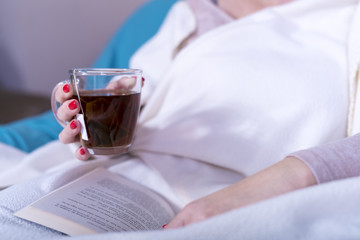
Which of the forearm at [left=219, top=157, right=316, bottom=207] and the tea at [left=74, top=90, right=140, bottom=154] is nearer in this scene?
the forearm at [left=219, top=157, right=316, bottom=207]

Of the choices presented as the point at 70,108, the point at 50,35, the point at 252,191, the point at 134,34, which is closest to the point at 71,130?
the point at 70,108

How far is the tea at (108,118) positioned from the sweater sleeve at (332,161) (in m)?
0.28

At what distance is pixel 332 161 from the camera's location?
52cm

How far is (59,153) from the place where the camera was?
1018 millimetres

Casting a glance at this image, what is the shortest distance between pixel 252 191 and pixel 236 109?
395 millimetres

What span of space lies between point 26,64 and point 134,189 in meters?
1.76

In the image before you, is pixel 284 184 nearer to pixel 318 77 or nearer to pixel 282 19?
pixel 318 77

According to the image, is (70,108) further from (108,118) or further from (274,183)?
(274,183)

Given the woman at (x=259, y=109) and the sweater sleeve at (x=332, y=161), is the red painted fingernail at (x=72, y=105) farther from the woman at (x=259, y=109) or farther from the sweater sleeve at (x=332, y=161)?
the sweater sleeve at (x=332, y=161)

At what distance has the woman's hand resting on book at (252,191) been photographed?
481 millimetres

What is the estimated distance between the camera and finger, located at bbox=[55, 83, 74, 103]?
A: 66cm


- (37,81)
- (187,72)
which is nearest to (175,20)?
(187,72)

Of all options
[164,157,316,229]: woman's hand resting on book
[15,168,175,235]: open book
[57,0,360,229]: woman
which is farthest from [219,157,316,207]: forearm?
[57,0,360,229]: woman

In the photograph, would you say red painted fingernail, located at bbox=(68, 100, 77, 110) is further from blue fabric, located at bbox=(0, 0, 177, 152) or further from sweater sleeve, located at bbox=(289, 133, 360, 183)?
blue fabric, located at bbox=(0, 0, 177, 152)
